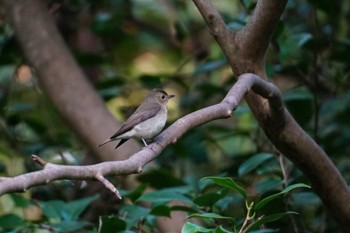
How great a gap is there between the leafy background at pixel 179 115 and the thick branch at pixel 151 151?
573 mm

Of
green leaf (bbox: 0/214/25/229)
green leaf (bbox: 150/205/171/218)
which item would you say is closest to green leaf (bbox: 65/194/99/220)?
green leaf (bbox: 0/214/25/229)

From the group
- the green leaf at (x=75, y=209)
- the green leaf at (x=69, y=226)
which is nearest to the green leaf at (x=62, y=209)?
the green leaf at (x=75, y=209)

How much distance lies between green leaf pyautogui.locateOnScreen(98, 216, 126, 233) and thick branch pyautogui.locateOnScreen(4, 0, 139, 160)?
156cm

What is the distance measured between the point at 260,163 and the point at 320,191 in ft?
2.18

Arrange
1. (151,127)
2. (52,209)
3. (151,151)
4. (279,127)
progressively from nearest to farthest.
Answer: (151,151) → (279,127) → (52,209) → (151,127)

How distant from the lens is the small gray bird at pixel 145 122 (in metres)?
4.19

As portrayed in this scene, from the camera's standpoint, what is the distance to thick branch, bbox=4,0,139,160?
473 centimetres

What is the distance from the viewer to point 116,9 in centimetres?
581

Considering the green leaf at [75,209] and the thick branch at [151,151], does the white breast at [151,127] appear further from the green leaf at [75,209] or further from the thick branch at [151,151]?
the thick branch at [151,151]

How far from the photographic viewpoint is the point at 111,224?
10.4 ft

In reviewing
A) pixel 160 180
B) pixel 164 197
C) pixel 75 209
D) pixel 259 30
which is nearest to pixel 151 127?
pixel 160 180

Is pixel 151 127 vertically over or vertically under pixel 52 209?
under

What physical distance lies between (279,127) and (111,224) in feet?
2.75

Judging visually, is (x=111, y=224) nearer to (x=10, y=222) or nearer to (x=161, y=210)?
(x=161, y=210)
